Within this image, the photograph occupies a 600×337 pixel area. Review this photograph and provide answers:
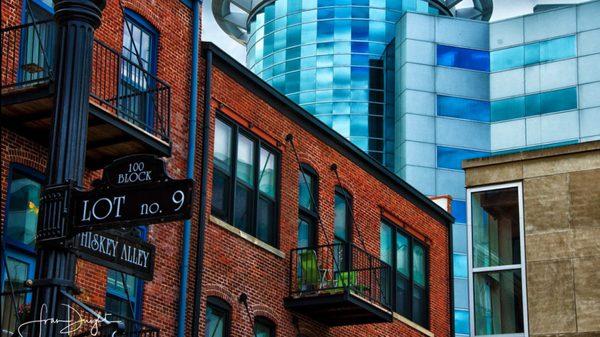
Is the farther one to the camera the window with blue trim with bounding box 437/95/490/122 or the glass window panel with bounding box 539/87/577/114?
the window with blue trim with bounding box 437/95/490/122

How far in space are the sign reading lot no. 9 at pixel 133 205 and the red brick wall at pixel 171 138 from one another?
→ 26.8 feet

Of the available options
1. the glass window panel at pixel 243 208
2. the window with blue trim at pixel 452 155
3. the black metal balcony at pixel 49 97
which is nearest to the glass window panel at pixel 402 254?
the glass window panel at pixel 243 208

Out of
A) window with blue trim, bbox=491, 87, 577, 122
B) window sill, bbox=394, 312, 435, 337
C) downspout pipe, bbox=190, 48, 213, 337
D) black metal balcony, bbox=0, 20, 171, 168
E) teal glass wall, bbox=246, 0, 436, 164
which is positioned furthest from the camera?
teal glass wall, bbox=246, 0, 436, 164

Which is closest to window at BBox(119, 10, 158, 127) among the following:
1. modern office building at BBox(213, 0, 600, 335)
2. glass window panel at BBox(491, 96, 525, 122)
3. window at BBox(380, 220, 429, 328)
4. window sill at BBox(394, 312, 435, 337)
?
window at BBox(380, 220, 429, 328)

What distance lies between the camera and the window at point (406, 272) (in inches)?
1202

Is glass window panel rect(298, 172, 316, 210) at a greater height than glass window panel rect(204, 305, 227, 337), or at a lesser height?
greater

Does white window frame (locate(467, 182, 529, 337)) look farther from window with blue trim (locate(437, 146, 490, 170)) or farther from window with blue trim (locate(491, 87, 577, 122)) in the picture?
window with blue trim (locate(491, 87, 577, 122))

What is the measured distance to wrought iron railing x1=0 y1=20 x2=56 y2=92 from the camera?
1772 cm

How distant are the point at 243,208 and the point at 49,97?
27.5 ft

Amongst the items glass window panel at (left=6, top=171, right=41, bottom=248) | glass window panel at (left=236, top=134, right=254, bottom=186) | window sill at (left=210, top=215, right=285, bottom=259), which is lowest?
glass window panel at (left=6, top=171, right=41, bottom=248)

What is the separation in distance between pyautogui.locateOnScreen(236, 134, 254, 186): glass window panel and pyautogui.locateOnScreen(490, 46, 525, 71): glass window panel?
5567 cm

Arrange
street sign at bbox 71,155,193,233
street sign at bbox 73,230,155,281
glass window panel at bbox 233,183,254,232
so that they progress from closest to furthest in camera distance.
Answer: street sign at bbox 71,155,193,233, street sign at bbox 73,230,155,281, glass window panel at bbox 233,183,254,232

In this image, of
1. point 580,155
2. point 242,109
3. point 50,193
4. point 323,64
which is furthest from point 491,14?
point 50,193

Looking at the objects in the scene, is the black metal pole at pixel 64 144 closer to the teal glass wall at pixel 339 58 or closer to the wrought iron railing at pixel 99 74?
the wrought iron railing at pixel 99 74
